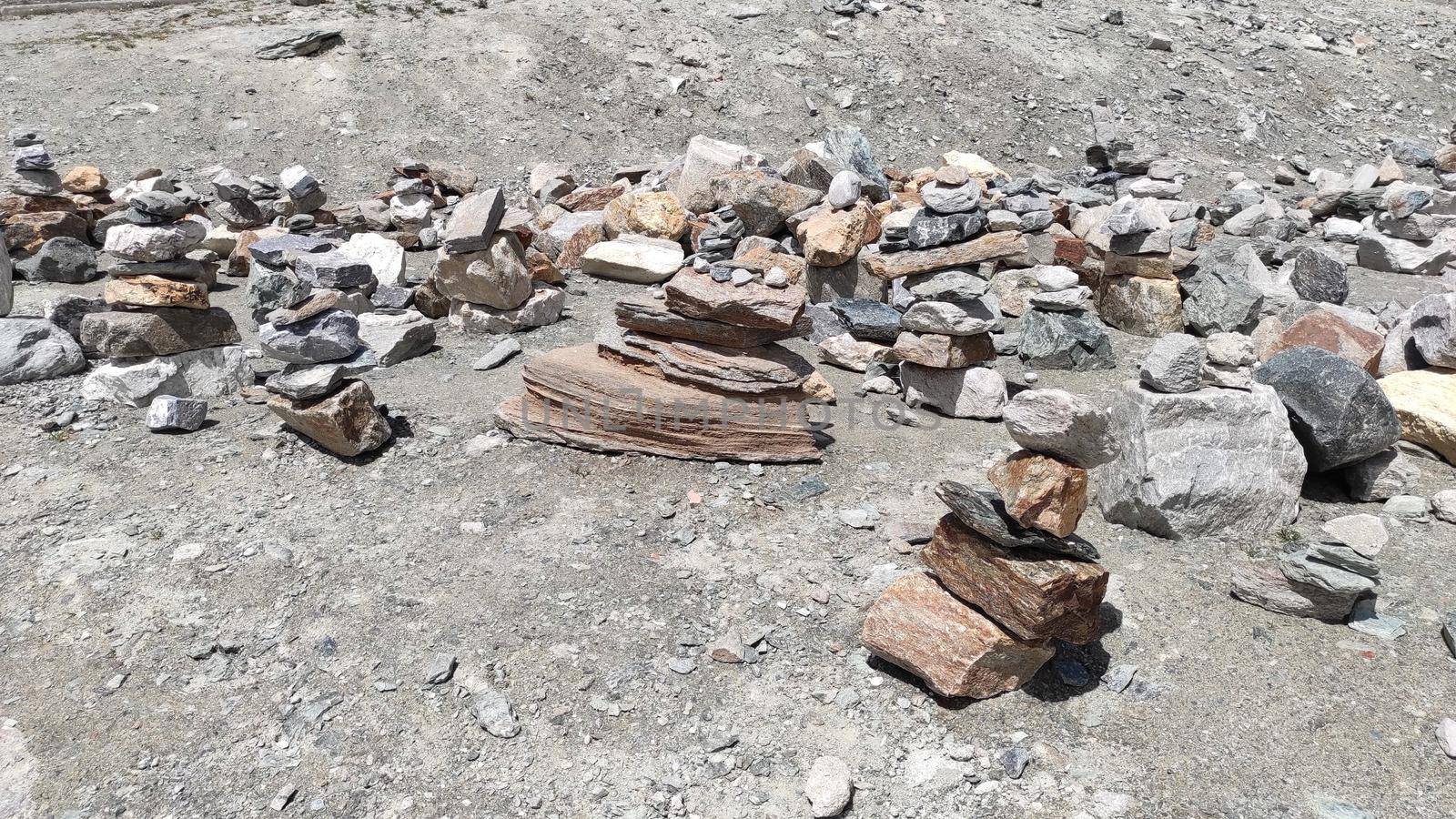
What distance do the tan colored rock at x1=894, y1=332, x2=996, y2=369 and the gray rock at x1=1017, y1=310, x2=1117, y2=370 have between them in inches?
44.6

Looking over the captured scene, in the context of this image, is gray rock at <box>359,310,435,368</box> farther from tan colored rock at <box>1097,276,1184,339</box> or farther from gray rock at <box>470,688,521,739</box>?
tan colored rock at <box>1097,276,1184,339</box>

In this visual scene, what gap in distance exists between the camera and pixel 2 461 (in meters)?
6.07

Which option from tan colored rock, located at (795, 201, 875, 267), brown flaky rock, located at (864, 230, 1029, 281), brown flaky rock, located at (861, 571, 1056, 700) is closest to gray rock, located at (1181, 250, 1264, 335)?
brown flaky rock, located at (864, 230, 1029, 281)

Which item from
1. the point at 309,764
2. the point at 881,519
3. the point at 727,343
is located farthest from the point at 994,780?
the point at 727,343

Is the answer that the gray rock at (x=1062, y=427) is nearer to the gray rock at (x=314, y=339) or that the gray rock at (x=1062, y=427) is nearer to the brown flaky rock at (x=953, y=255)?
the brown flaky rock at (x=953, y=255)

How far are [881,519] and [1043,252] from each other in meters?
6.11

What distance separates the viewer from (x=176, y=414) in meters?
6.43

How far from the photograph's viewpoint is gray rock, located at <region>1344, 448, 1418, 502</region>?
19.0 feet

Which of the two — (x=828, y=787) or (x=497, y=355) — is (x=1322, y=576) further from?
(x=497, y=355)

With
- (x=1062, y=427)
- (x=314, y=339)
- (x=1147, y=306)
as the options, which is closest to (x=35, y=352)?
(x=314, y=339)

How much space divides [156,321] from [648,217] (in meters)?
5.44

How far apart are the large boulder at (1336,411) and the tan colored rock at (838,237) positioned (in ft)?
Result: 14.2

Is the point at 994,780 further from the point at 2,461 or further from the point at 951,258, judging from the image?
the point at 2,461

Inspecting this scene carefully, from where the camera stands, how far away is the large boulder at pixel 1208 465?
5316 mm
